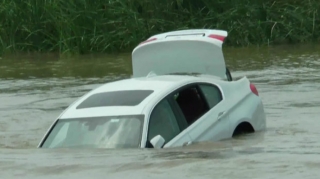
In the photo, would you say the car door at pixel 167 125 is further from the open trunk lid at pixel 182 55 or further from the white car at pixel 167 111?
the open trunk lid at pixel 182 55

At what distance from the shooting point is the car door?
8.87 m

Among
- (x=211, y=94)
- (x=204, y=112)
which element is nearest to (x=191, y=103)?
(x=204, y=112)

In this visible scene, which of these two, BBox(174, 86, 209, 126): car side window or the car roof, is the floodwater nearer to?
BBox(174, 86, 209, 126): car side window

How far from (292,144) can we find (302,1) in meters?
17.0

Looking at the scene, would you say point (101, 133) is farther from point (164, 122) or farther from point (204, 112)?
point (204, 112)

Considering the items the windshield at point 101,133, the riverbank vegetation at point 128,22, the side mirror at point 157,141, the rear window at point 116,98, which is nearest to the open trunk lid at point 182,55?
the rear window at point 116,98

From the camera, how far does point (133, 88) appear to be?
31.1 ft

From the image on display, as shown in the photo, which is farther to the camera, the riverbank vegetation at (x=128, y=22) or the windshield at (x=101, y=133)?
the riverbank vegetation at (x=128, y=22)

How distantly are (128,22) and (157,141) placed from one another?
1546 cm

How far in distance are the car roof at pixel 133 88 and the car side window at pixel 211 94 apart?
0.13 metres

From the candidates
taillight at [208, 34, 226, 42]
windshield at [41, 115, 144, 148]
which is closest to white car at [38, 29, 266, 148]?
windshield at [41, 115, 144, 148]

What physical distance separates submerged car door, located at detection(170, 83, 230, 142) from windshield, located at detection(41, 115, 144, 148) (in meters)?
0.68

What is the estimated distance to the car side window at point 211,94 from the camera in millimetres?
9875

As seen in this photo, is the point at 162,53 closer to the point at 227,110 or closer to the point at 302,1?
the point at 227,110
